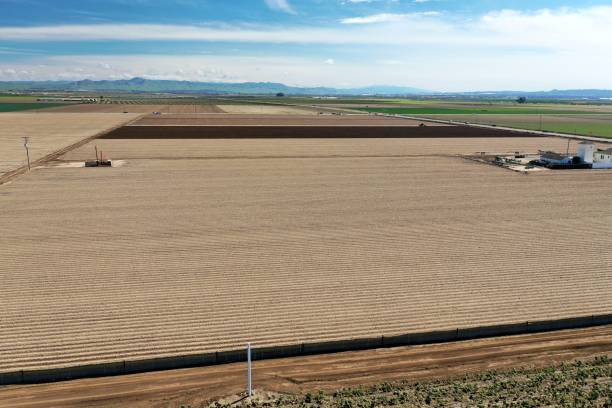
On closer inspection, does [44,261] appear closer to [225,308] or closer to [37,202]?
[225,308]

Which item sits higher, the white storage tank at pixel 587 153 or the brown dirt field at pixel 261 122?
the brown dirt field at pixel 261 122

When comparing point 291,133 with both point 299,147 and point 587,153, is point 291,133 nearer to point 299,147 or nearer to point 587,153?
point 299,147

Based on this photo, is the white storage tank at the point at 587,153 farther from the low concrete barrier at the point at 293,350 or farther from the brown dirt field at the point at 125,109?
the brown dirt field at the point at 125,109

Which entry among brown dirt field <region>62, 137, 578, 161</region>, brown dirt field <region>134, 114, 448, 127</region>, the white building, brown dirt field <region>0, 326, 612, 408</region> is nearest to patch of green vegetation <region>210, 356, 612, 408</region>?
brown dirt field <region>0, 326, 612, 408</region>

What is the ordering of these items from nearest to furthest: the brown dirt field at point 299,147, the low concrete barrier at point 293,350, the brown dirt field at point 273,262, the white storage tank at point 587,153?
the low concrete barrier at point 293,350
the brown dirt field at point 273,262
the white storage tank at point 587,153
the brown dirt field at point 299,147

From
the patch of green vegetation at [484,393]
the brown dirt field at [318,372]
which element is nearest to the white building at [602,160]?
the brown dirt field at [318,372]

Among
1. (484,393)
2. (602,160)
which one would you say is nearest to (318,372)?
(484,393)

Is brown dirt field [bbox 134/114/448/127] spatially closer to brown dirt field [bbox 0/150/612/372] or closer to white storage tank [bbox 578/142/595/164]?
white storage tank [bbox 578/142/595/164]
